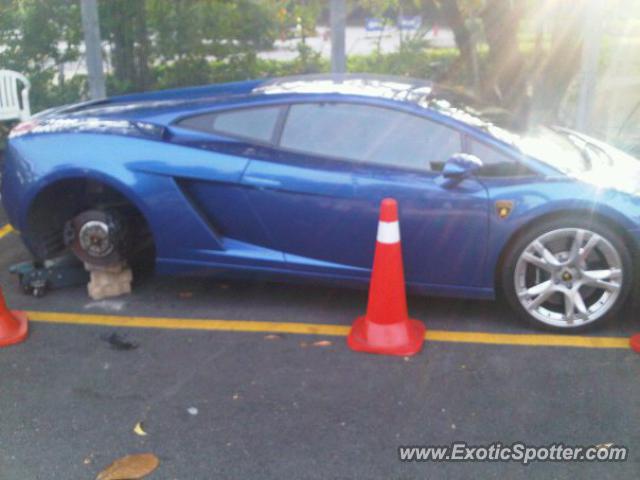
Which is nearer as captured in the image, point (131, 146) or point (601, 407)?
point (601, 407)

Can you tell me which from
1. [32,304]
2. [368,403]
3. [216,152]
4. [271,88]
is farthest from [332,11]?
[368,403]

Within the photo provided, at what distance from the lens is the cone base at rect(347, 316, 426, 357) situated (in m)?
3.85

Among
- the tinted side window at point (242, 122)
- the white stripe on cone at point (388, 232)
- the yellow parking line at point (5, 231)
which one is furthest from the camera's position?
the yellow parking line at point (5, 231)

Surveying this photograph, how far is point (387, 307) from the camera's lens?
12.7 feet

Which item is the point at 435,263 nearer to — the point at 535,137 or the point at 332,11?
the point at 535,137

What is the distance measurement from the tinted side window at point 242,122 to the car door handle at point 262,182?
10.0 inches

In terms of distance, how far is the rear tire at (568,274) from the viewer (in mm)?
3875

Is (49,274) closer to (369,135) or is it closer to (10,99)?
(369,135)

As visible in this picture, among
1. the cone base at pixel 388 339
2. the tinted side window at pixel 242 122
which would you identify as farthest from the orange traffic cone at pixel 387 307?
the tinted side window at pixel 242 122

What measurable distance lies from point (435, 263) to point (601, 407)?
3.84ft

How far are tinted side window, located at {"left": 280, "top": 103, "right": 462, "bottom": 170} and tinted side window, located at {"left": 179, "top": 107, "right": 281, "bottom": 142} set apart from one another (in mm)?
105

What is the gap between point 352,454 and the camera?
9.90 feet

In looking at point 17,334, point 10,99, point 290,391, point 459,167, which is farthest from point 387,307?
point 10,99

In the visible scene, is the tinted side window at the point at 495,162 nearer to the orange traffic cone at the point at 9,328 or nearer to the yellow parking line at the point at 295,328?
the yellow parking line at the point at 295,328
